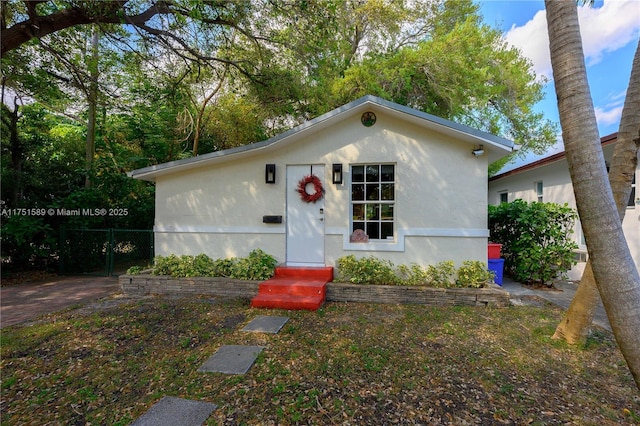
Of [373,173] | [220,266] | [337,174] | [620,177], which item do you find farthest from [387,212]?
[220,266]

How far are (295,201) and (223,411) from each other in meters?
4.29

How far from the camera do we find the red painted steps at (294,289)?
4938 millimetres

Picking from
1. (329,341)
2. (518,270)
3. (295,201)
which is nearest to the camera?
(329,341)

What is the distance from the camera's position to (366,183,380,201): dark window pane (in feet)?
20.0

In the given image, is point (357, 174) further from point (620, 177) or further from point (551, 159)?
point (551, 159)

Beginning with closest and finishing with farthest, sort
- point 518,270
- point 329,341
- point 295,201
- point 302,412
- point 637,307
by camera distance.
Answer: point 637,307, point 302,412, point 329,341, point 295,201, point 518,270

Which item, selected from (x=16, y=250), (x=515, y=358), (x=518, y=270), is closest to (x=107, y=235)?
(x=16, y=250)

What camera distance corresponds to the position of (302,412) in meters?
2.36

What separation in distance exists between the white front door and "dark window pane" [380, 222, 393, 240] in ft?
4.11

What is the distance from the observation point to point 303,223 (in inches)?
244

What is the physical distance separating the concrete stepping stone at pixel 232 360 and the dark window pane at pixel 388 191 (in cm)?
382

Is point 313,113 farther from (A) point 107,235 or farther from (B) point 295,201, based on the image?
(A) point 107,235

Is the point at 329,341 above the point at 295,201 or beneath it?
beneath

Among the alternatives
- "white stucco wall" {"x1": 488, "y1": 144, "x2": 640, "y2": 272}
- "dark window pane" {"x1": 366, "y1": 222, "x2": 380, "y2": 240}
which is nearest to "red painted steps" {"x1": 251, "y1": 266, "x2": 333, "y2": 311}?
"dark window pane" {"x1": 366, "y1": 222, "x2": 380, "y2": 240}
